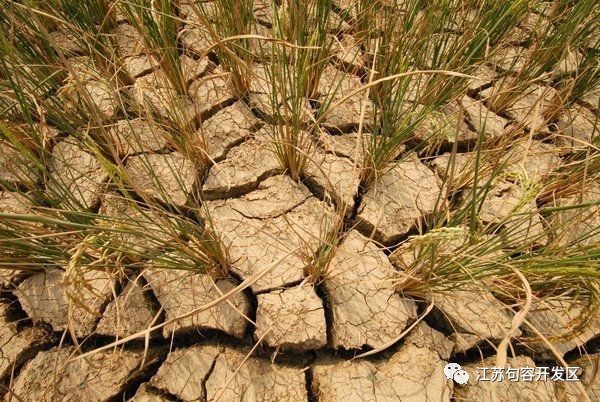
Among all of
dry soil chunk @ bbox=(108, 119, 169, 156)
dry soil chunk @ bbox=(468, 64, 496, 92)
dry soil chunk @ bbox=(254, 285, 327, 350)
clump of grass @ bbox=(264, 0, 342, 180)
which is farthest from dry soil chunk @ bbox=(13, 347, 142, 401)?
dry soil chunk @ bbox=(468, 64, 496, 92)

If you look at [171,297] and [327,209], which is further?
[327,209]

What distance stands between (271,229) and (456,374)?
0.75 m

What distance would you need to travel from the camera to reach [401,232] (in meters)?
1.46

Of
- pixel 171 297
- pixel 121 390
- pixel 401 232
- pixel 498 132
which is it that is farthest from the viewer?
pixel 498 132

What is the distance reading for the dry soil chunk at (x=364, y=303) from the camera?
126cm

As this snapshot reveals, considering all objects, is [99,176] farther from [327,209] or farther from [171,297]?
[327,209]

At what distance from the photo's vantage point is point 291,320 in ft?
4.05

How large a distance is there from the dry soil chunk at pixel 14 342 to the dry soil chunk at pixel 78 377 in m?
0.03

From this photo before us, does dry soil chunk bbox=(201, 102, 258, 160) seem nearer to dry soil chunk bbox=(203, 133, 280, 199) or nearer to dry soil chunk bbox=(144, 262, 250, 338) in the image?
dry soil chunk bbox=(203, 133, 280, 199)

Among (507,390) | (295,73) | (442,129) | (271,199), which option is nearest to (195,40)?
(295,73)

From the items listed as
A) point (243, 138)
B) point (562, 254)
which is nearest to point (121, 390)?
point (243, 138)

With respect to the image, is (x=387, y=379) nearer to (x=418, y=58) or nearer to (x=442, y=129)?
(x=442, y=129)

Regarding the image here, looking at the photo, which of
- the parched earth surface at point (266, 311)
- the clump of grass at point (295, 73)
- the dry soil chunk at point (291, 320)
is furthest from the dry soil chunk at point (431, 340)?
the clump of grass at point (295, 73)

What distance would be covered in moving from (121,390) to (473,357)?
3.56ft
